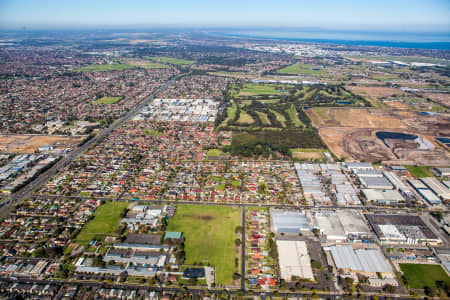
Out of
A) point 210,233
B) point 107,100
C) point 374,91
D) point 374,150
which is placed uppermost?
point 374,91

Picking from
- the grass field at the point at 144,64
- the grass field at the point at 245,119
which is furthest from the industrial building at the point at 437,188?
the grass field at the point at 144,64

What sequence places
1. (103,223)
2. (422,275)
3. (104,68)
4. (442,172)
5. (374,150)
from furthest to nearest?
(104,68) < (374,150) < (442,172) < (103,223) < (422,275)

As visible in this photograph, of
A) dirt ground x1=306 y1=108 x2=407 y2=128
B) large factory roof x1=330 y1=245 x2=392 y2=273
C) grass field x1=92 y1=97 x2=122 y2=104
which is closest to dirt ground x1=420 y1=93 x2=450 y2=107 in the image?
dirt ground x1=306 y1=108 x2=407 y2=128

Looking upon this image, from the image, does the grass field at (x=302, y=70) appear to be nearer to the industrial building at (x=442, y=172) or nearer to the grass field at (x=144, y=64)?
the grass field at (x=144, y=64)

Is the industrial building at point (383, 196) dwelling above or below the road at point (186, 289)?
above

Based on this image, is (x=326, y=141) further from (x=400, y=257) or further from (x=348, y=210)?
(x=400, y=257)

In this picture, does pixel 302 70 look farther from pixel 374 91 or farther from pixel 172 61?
pixel 172 61

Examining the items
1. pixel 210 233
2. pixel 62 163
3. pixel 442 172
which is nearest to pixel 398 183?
pixel 442 172
